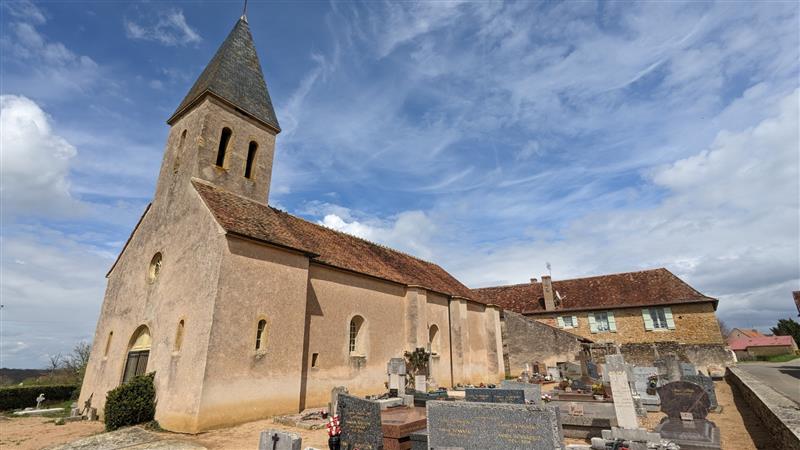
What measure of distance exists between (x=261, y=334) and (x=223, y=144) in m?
8.40

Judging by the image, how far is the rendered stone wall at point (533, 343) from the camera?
24639mm

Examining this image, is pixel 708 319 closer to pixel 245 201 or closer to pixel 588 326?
pixel 588 326

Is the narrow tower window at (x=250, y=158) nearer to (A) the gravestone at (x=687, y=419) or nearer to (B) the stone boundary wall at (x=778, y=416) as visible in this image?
(A) the gravestone at (x=687, y=419)

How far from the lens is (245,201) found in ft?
50.7

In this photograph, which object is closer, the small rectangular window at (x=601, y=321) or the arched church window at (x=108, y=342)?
the arched church window at (x=108, y=342)

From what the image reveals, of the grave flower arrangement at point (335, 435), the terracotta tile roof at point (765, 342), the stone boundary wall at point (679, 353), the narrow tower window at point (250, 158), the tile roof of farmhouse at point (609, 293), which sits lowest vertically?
the grave flower arrangement at point (335, 435)

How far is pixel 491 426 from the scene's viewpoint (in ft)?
21.7

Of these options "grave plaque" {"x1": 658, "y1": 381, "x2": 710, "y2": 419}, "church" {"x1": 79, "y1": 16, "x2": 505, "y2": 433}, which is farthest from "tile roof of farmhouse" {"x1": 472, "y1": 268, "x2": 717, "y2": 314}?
"grave plaque" {"x1": 658, "y1": 381, "x2": 710, "y2": 419}

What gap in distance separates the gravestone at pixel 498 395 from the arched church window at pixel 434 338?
33.1 feet

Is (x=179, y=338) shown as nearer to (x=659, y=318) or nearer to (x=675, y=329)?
(x=659, y=318)

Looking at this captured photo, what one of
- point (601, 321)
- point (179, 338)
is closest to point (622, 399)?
point (179, 338)

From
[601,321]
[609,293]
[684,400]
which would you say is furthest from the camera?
[609,293]

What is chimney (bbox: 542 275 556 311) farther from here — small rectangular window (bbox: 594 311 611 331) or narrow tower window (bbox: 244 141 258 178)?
narrow tower window (bbox: 244 141 258 178)

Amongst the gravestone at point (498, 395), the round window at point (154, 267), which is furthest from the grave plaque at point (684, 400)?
the round window at point (154, 267)
